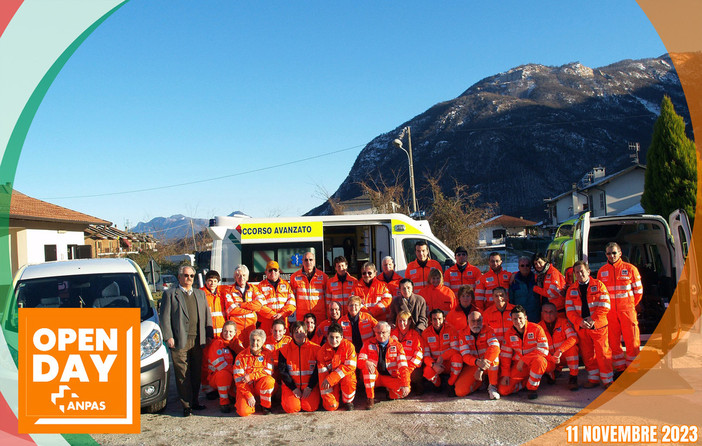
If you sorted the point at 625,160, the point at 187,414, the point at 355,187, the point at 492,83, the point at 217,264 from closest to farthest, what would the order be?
the point at 187,414, the point at 217,264, the point at 625,160, the point at 355,187, the point at 492,83

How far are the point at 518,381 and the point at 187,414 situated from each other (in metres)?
3.98

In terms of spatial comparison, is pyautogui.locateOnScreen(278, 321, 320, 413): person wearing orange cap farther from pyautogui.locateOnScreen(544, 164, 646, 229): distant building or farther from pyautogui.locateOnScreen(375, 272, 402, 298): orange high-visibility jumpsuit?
pyautogui.locateOnScreen(544, 164, 646, 229): distant building

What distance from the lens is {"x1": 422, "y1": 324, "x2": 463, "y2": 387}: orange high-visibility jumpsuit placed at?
6.41m

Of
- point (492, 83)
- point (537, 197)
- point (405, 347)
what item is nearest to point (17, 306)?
point (405, 347)

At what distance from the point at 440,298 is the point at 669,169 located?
2184cm

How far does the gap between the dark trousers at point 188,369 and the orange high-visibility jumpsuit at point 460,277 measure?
12.2 feet

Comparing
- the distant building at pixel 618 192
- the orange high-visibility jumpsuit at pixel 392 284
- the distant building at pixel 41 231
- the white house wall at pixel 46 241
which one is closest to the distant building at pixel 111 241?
the distant building at pixel 41 231

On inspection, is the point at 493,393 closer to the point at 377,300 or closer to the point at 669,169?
the point at 377,300

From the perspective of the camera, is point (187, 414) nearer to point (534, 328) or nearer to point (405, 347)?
point (405, 347)

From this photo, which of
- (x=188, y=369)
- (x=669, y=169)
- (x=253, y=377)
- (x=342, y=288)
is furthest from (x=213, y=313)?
(x=669, y=169)

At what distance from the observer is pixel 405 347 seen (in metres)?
6.37

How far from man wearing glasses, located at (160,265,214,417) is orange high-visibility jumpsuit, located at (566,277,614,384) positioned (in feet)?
14.9

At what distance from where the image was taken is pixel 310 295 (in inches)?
286

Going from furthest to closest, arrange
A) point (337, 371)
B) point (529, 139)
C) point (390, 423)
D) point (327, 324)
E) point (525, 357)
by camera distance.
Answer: point (529, 139) < point (327, 324) < point (525, 357) < point (337, 371) < point (390, 423)
